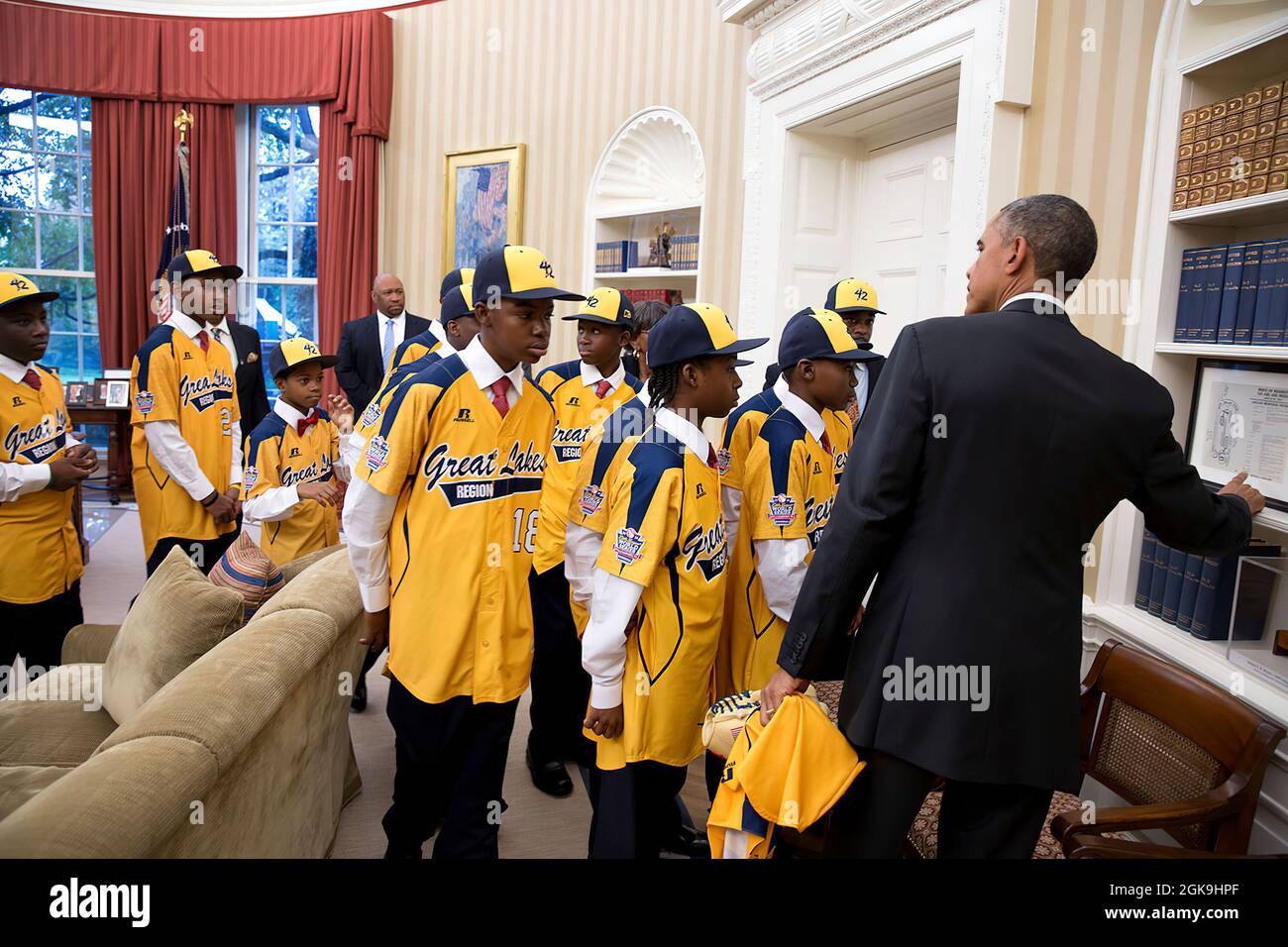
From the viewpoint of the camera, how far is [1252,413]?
8.38 ft

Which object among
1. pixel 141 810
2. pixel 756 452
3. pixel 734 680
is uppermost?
pixel 756 452

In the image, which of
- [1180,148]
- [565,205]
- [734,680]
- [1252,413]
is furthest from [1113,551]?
[565,205]

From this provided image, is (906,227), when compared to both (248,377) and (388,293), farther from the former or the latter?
(248,377)

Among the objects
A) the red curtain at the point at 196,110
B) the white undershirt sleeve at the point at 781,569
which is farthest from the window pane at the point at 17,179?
the white undershirt sleeve at the point at 781,569

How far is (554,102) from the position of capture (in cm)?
653

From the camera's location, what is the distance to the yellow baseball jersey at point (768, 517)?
216 centimetres

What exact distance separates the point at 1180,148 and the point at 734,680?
2.06m

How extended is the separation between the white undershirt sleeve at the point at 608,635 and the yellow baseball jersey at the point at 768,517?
1.48ft

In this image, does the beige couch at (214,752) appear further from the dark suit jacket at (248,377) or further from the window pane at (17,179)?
the window pane at (17,179)

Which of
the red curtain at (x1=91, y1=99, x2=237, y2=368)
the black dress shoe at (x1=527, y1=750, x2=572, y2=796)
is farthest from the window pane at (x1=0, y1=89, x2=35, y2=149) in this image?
the black dress shoe at (x1=527, y1=750, x2=572, y2=796)

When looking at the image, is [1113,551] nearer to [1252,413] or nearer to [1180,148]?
[1252,413]

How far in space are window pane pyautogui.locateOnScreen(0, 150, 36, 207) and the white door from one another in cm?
760

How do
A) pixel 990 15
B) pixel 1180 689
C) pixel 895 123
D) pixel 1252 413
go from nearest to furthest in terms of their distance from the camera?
pixel 1180 689
pixel 1252 413
pixel 990 15
pixel 895 123

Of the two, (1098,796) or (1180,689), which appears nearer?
(1180,689)
